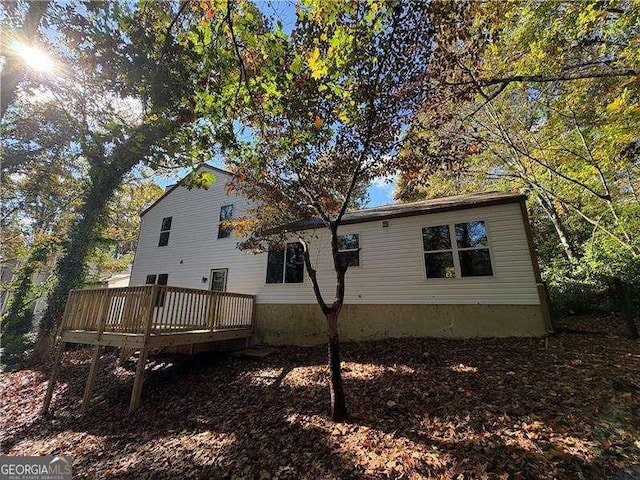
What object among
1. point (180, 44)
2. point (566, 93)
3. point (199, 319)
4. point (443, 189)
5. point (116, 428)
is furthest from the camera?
point (443, 189)

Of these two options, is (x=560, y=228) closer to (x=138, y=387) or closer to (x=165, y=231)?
(x=138, y=387)

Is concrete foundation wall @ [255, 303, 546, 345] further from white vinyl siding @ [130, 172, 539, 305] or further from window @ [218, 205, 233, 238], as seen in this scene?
window @ [218, 205, 233, 238]

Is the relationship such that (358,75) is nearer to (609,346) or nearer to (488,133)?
(609,346)

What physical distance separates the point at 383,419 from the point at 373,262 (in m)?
5.54

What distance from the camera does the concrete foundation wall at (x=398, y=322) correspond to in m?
7.47

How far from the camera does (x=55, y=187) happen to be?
17938 mm

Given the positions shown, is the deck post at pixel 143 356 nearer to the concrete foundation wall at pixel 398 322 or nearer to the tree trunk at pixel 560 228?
the concrete foundation wall at pixel 398 322

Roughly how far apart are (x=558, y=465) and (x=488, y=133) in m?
13.8

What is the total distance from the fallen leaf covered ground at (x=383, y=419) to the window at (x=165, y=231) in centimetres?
804

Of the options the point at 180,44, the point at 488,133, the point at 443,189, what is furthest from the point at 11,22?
the point at 443,189

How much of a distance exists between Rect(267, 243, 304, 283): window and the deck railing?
196 cm

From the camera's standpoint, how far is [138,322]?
718 cm
